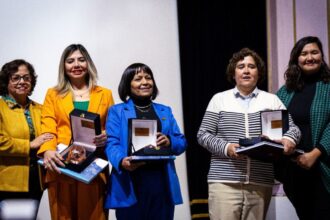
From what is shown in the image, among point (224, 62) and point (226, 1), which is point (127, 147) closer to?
point (224, 62)

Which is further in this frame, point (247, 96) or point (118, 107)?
point (247, 96)

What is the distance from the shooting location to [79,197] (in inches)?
91.1

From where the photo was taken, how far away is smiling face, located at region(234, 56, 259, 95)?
256cm

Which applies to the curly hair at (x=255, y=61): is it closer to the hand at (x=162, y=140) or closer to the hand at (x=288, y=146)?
the hand at (x=288, y=146)

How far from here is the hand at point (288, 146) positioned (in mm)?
2303

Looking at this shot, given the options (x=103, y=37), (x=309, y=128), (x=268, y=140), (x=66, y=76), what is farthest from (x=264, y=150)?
(x=103, y=37)

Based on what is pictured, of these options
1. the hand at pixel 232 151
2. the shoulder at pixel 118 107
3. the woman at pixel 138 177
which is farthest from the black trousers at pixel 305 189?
the shoulder at pixel 118 107

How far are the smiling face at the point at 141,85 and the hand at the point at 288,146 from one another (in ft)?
2.56

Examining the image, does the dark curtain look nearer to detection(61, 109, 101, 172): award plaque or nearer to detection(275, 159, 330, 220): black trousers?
detection(275, 159, 330, 220): black trousers

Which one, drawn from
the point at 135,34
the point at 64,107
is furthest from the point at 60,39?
the point at 64,107

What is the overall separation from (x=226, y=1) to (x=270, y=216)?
→ 183cm

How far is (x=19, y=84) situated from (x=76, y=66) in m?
0.46

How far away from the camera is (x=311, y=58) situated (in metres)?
2.64

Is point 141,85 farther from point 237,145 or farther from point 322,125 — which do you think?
point 322,125
